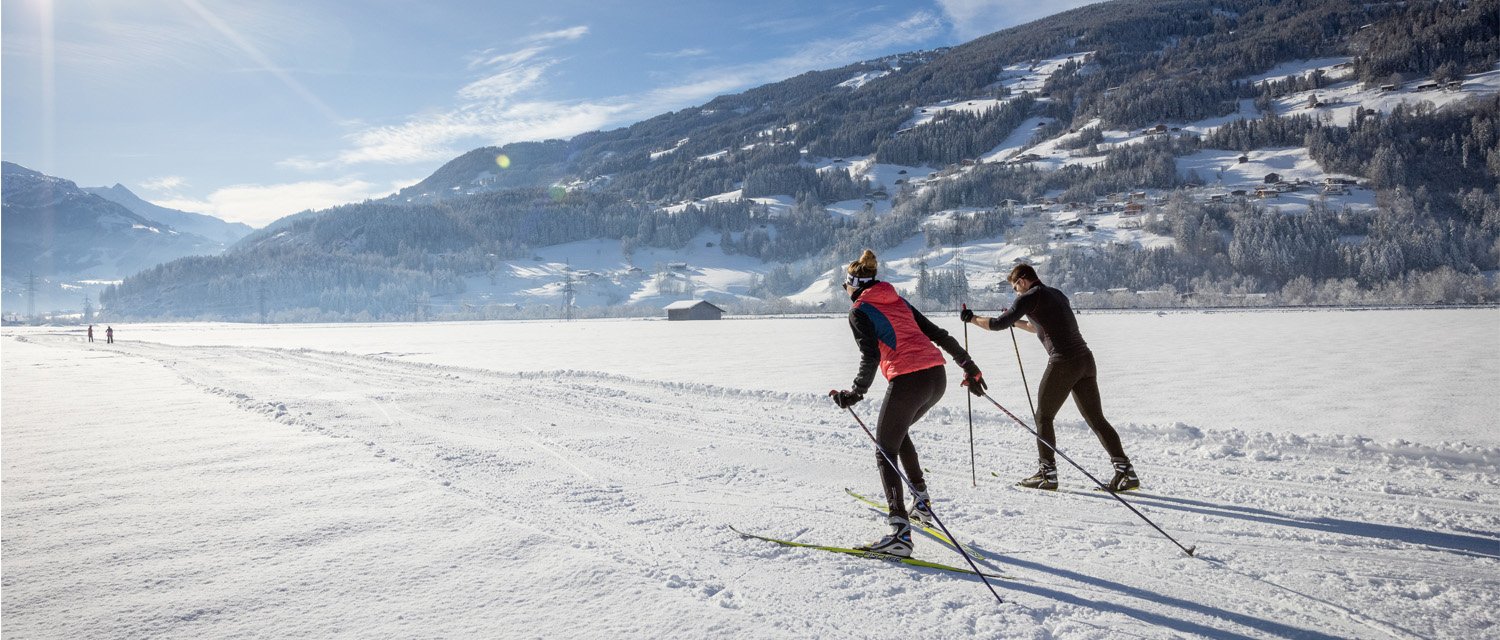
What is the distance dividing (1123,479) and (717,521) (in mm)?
3681

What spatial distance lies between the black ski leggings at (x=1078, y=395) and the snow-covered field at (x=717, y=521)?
0.48 metres

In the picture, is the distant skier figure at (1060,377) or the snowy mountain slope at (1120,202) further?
the snowy mountain slope at (1120,202)

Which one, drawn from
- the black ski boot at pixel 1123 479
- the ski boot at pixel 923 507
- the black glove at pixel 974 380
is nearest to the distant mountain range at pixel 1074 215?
the black ski boot at pixel 1123 479

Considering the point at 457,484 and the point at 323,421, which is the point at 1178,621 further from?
the point at 323,421

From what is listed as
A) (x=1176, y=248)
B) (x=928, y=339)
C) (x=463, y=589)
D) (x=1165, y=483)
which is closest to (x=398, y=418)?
(x=463, y=589)

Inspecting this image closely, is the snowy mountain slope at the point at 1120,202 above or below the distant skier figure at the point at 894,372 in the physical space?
above

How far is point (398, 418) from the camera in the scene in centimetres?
1023

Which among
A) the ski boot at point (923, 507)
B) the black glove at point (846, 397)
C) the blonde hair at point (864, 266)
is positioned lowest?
the ski boot at point (923, 507)

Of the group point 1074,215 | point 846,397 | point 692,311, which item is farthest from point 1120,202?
point 846,397

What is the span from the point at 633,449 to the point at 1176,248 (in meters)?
105

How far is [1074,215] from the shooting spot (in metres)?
117

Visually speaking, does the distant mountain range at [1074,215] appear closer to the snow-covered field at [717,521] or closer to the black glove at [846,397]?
the snow-covered field at [717,521]

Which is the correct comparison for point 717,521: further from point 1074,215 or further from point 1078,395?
point 1074,215

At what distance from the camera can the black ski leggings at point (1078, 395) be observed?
231 inches
